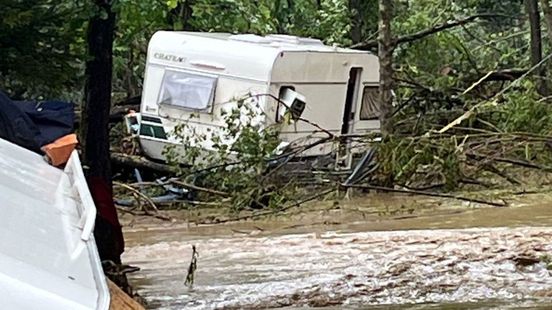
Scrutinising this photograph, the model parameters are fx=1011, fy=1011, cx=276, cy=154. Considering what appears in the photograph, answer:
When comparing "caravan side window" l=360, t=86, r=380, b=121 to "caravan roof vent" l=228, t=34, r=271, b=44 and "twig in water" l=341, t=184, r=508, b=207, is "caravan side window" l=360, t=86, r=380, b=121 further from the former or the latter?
"twig in water" l=341, t=184, r=508, b=207

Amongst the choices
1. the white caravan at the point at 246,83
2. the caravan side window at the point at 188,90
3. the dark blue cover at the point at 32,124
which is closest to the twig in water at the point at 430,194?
the white caravan at the point at 246,83

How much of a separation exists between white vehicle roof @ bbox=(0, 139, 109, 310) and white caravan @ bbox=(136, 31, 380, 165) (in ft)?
35.7


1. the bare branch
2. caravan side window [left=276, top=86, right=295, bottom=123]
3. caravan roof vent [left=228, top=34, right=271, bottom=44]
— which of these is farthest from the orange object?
the bare branch

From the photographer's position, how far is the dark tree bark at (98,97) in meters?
Result: 7.64

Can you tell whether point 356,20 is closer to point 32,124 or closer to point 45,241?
point 32,124

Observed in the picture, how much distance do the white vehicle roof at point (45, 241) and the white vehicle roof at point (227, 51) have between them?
1121 cm

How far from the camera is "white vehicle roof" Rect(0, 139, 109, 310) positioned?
1.96m

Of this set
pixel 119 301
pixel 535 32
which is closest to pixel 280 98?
pixel 535 32

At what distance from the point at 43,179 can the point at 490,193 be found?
981cm

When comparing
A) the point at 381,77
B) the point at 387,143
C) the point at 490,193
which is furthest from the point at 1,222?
the point at 381,77

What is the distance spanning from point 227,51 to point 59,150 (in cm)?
1098

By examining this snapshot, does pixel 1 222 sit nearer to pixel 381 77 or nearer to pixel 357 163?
pixel 357 163

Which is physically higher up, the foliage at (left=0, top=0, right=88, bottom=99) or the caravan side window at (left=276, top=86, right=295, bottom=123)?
the foliage at (left=0, top=0, right=88, bottom=99)

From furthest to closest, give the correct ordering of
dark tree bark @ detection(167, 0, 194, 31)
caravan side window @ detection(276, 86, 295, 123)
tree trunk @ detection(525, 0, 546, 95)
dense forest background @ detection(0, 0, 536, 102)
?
tree trunk @ detection(525, 0, 546, 95)
dark tree bark @ detection(167, 0, 194, 31)
caravan side window @ detection(276, 86, 295, 123)
dense forest background @ detection(0, 0, 536, 102)
